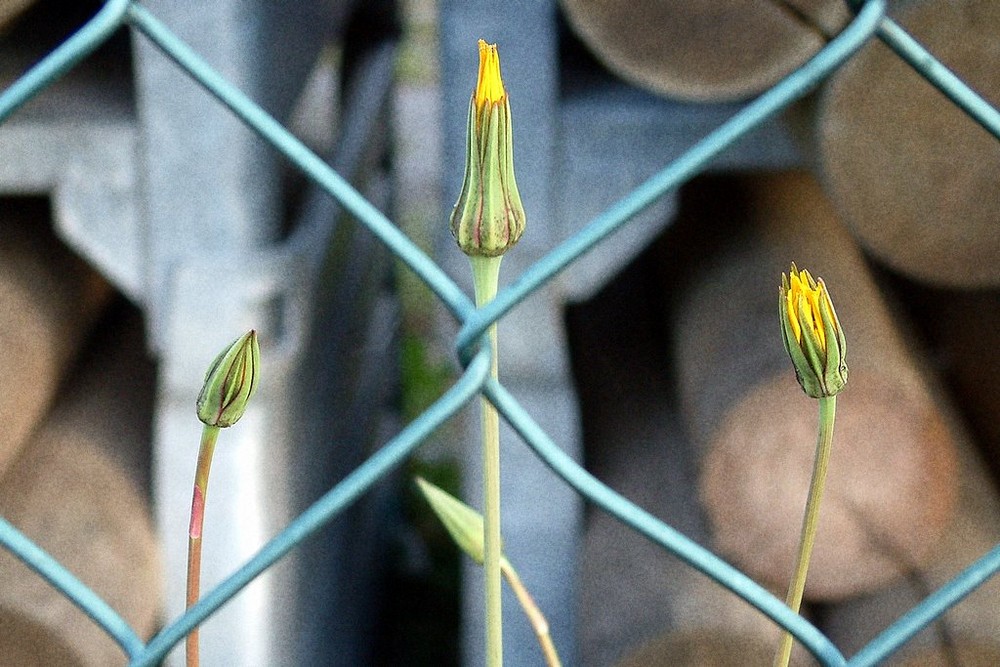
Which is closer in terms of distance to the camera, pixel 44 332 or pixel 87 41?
pixel 87 41

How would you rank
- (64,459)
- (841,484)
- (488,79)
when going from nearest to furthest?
(488,79) → (841,484) → (64,459)

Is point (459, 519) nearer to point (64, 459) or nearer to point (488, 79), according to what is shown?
point (488, 79)

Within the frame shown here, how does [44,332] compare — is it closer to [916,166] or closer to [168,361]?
[168,361]

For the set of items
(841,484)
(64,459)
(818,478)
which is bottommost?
(818,478)

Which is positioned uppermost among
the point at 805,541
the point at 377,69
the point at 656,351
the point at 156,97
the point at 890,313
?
the point at 377,69

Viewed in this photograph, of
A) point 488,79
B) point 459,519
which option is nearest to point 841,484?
point 459,519

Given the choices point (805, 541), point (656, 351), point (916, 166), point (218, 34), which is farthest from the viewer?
point (656, 351)

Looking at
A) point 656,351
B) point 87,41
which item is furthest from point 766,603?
point 656,351
